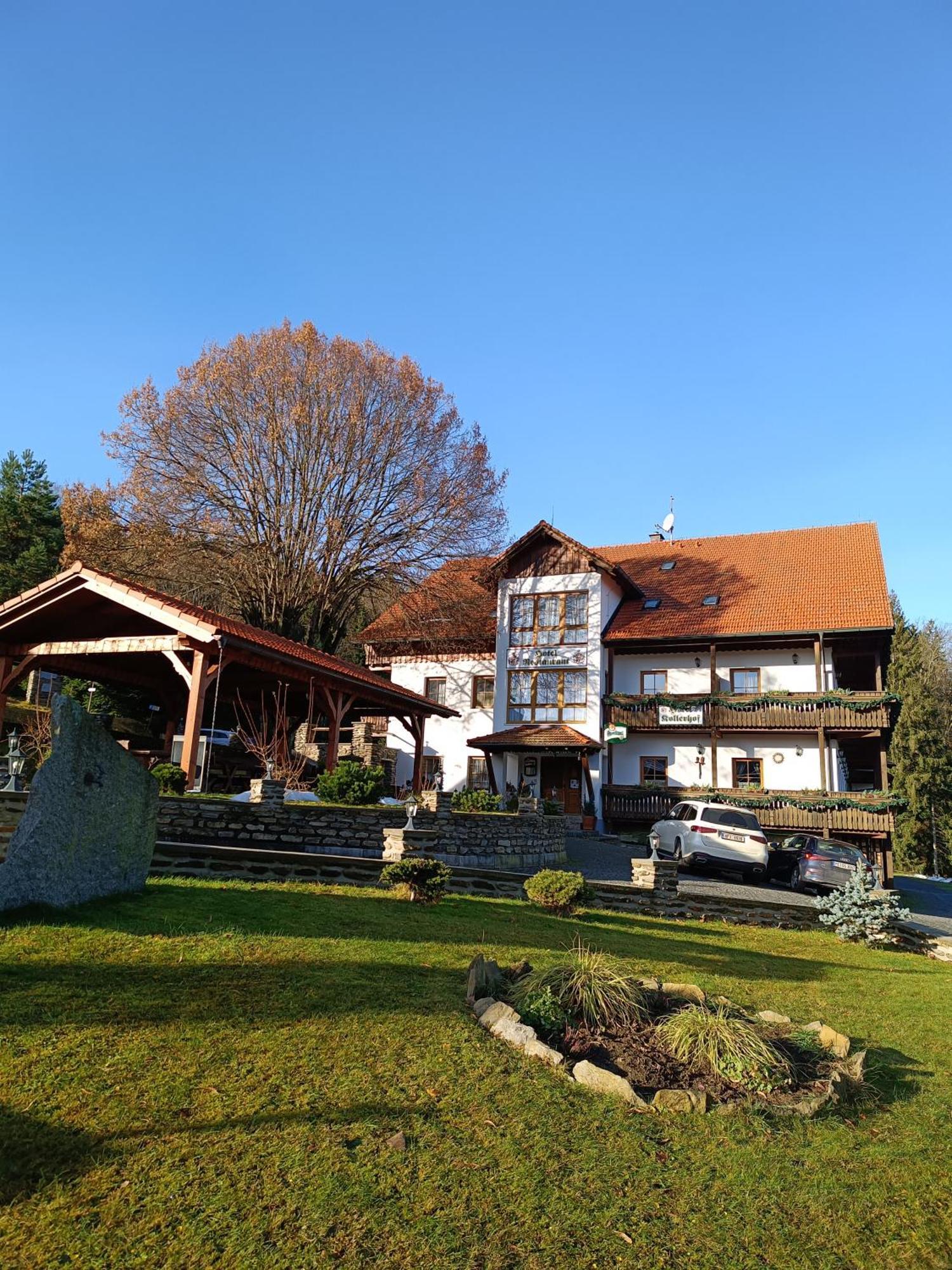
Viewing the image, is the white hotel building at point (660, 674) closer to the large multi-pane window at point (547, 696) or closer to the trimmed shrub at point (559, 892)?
the large multi-pane window at point (547, 696)


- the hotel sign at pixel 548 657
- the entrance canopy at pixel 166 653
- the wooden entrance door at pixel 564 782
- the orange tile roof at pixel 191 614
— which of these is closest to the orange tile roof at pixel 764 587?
the hotel sign at pixel 548 657

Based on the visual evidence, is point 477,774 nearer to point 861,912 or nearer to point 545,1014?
point 861,912

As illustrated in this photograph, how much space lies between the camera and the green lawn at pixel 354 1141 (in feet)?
10.6

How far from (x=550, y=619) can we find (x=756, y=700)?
8.09 meters

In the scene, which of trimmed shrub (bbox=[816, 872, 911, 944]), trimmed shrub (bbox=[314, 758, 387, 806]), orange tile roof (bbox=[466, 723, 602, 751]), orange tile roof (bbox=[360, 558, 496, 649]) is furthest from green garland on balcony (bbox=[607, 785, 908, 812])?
trimmed shrub (bbox=[314, 758, 387, 806])

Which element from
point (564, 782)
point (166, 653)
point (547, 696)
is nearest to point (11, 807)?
point (166, 653)

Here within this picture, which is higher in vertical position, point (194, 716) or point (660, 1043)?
point (194, 716)

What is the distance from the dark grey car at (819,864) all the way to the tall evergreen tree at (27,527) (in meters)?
29.9

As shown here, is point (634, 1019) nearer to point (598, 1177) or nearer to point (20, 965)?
point (598, 1177)

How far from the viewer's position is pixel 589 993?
19.7 ft

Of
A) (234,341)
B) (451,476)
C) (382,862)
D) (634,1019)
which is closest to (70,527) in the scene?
(234,341)

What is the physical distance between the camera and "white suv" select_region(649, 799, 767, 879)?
60.0 feet

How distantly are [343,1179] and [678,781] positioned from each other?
26885mm

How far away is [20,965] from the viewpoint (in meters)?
5.41
